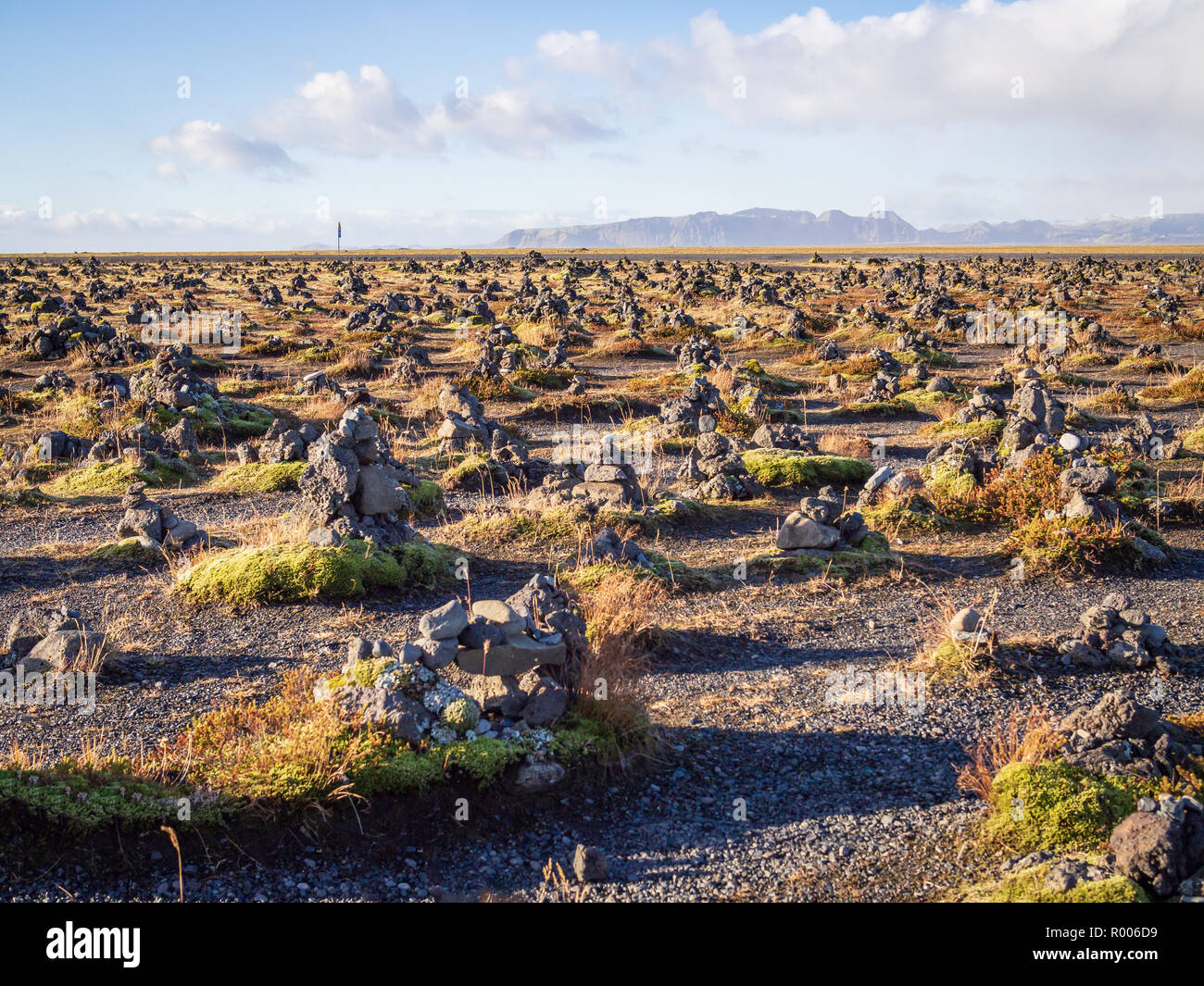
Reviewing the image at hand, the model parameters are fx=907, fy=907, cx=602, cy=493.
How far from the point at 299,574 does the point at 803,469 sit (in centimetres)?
831

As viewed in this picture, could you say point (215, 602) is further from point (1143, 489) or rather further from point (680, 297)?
point (680, 297)

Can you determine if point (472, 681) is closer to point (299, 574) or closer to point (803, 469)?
point (299, 574)

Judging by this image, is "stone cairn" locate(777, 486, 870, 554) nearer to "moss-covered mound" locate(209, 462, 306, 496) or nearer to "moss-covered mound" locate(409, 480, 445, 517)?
"moss-covered mound" locate(409, 480, 445, 517)

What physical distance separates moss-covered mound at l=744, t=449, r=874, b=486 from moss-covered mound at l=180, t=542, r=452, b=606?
6.43 metres

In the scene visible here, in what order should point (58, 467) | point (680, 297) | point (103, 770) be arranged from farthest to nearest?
point (680, 297)
point (58, 467)
point (103, 770)

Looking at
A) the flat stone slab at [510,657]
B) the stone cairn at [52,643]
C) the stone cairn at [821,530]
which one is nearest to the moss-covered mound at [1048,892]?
the flat stone slab at [510,657]

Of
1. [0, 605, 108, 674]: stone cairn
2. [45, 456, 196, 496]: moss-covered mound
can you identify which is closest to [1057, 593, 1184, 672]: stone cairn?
[0, 605, 108, 674]: stone cairn

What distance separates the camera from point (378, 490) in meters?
11.1

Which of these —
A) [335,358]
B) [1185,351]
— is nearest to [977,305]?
[1185,351]

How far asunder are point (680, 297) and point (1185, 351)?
22.3m

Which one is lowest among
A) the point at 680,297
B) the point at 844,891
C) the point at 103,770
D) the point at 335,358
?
the point at 844,891

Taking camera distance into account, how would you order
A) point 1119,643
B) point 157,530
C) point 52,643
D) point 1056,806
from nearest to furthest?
point 1056,806 < point 52,643 < point 1119,643 < point 157,530

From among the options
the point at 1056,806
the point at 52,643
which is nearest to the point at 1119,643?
the point at 1056,806

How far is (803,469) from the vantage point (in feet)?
48.2
